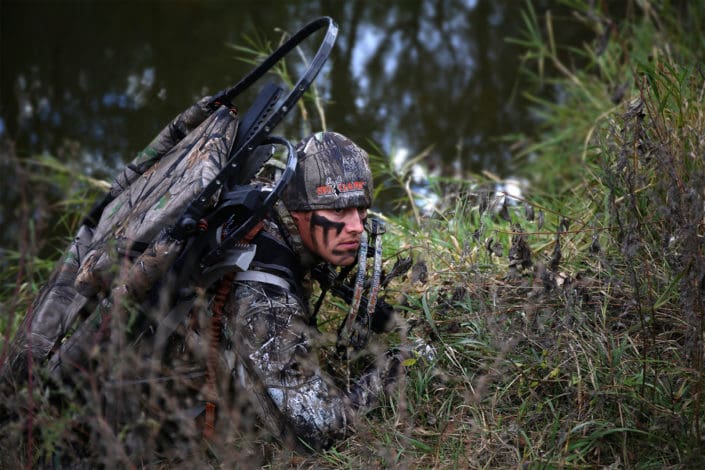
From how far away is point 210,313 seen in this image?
3.11 meters

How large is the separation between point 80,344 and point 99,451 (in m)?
0.43

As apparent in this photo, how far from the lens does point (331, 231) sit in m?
3.18

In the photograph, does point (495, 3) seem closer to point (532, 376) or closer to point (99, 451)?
point (532, 376)

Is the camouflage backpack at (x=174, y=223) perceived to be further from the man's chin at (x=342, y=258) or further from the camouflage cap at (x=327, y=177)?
the man's chin at (x=342, y=258)

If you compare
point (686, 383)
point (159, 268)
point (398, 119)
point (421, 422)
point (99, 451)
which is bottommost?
point (398, 119)

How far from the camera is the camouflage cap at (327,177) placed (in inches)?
123

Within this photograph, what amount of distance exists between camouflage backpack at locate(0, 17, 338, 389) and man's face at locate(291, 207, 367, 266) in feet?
0.86

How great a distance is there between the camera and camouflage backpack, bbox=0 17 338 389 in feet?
9.29

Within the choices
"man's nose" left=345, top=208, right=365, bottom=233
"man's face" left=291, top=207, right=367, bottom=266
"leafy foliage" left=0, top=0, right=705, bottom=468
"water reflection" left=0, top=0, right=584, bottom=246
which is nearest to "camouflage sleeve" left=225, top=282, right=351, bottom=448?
"leafy foliage" left=0, top=0, right=705, bottom=468

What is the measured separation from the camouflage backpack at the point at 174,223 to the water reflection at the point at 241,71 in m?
3.10

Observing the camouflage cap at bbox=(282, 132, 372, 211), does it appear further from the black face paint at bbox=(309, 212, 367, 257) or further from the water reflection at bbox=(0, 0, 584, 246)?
the water reflection at bbox=(0, 0, 584, 246)

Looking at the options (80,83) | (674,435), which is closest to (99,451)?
(674,435)

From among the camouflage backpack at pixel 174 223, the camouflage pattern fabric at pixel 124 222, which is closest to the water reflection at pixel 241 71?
the camouflage pattern fabric at pixel 124 222

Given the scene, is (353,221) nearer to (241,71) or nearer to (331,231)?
(331,231)
